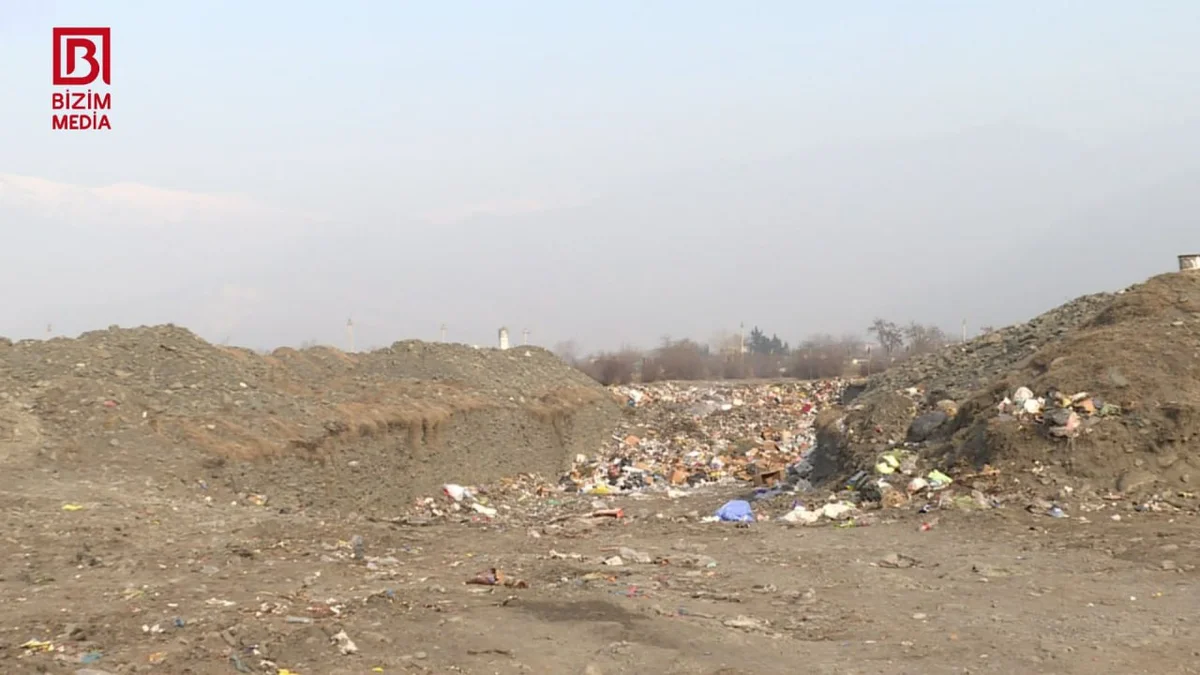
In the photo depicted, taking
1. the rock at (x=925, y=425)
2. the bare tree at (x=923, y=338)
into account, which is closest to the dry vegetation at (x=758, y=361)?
the bare tree at (x=923, y=338)

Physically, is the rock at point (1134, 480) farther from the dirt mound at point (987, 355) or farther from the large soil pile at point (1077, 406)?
the dirt mound at point (987, 355)

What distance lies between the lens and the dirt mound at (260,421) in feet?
30.8

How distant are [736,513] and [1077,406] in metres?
3.64

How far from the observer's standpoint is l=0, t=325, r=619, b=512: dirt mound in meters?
9.38

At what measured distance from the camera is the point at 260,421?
→ 10906 mm

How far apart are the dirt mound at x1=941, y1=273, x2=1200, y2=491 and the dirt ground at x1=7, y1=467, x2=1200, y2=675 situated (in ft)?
3.24

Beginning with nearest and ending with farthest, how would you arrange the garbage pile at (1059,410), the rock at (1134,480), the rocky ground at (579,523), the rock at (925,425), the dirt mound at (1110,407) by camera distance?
the rocky ground at (579,523), the rock at (1134,480), the dirt mound at (1110,407), the garbage pile at (1059,410), the rock at (925,425)

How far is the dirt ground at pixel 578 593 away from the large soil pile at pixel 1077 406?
3.50ft

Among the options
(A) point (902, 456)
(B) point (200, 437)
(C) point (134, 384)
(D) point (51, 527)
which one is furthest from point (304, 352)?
(A) point (902, 456)

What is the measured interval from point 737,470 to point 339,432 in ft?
20.7

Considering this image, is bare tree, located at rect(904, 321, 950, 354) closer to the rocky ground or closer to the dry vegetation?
the dry vegetation

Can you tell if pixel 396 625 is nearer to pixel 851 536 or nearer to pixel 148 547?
pixel 148 547

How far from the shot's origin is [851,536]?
766cm

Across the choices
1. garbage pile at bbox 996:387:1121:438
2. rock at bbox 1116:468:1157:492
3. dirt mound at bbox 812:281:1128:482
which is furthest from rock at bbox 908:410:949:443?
rock at bbox 1116:468:1157:492
